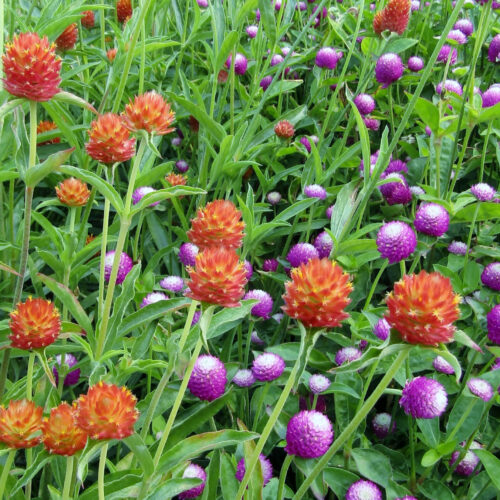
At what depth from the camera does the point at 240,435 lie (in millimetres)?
1079

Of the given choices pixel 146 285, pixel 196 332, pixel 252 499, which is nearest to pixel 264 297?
pixel 146 285

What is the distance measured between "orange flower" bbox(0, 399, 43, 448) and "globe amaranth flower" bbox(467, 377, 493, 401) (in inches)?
38.3

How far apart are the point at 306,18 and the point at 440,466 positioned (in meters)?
2.57

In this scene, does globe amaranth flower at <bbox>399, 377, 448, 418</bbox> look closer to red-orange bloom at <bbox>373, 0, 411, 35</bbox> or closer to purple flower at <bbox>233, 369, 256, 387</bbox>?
purple flower at <bbox>233, 369, 256, 387</bbox>

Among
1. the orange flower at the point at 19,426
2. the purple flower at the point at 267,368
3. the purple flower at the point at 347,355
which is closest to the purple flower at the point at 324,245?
the purple flower at the point at 347,355

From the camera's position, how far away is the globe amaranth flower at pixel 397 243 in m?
1.57

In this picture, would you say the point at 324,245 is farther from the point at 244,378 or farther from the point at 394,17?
the point at 394,17

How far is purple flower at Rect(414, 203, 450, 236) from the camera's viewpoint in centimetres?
166

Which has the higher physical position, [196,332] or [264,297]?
[196,332]

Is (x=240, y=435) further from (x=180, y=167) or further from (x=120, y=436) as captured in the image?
(x=180, y=167)

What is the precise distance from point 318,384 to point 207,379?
0.93ft

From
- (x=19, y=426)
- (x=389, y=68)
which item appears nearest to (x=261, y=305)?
(x=19, y=426)

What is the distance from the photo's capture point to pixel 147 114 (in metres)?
1.21

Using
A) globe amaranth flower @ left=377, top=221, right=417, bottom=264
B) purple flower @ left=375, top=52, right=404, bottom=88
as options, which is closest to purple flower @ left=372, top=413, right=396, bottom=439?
globe amaranth flower @ left=377, top=221, right=417, bottom=264
